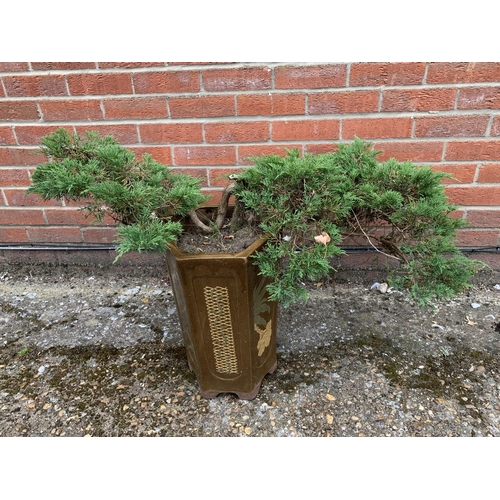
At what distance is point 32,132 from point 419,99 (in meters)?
2.16

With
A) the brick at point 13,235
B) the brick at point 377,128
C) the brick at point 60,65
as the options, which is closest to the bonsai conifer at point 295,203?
the brick at point 377,128

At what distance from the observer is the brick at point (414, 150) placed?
2.17m

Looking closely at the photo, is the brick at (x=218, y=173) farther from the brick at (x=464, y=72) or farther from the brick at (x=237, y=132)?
the brick at (x=464, y=72)

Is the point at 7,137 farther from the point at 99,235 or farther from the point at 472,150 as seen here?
the point at 472,150

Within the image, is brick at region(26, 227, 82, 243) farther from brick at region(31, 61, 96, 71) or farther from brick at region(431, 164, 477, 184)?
brick at region(431, 164, 477, 184)

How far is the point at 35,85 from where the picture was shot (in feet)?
7.21

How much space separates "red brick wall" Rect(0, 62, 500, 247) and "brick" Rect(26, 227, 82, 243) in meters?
0.47

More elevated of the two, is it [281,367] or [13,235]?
[13,235]

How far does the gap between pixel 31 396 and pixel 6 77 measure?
66.7 inches

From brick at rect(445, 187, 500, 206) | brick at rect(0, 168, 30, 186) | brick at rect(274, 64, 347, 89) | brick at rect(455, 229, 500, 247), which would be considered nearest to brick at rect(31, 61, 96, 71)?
brick at rect(0, 168, 30, 186)

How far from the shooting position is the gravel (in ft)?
5.46

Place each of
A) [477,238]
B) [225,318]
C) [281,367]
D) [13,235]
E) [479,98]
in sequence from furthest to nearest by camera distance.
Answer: [13,235] → [477,238] → [479,98] → [281,367] → [225,318]

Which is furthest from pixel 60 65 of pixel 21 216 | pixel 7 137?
pixel 21 216

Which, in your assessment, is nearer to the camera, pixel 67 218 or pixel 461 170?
pixel 461 170
